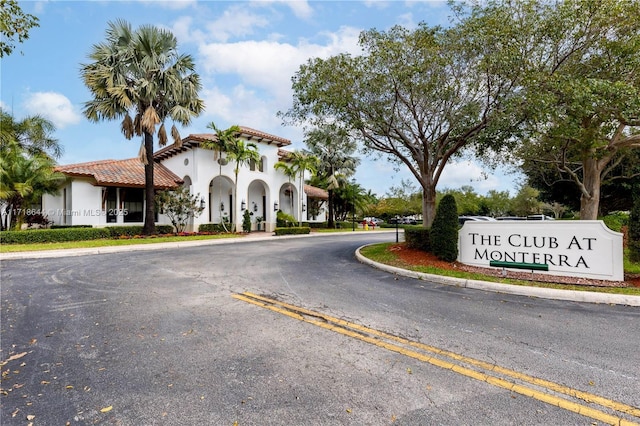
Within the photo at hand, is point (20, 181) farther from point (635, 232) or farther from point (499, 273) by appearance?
point (635, 232)

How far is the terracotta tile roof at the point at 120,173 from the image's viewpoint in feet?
63.4

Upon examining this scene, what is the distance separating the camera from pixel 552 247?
26.6 feet

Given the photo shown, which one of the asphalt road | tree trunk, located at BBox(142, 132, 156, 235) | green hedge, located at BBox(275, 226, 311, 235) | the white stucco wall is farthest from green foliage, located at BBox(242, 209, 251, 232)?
the asphalt road

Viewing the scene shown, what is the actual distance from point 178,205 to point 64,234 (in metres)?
6.34

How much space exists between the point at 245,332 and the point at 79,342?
82.8 inches

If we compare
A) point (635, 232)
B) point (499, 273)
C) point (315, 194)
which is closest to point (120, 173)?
point (315, 194)

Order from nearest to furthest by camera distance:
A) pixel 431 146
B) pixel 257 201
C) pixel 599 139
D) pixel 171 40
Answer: pixel 599 139, pixel 431 146, pixel 171 40, pixel 257 201

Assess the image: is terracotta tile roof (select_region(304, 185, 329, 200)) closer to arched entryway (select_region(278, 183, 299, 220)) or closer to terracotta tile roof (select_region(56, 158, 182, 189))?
arched entryway (select_region(278, 183, 299, 220))

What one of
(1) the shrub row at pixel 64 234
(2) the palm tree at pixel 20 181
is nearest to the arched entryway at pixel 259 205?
(1) the shrub row at pixel 64 234

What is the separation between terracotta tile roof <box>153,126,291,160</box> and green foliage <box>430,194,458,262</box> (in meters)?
17.6

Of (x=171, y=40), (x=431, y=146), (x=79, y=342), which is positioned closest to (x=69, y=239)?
(x=171, y=40)

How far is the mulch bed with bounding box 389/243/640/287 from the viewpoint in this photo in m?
7.32

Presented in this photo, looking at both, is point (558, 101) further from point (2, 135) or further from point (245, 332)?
point (2, 135)

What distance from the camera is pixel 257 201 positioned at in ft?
92.8
